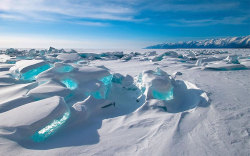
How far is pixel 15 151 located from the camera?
1.12 m

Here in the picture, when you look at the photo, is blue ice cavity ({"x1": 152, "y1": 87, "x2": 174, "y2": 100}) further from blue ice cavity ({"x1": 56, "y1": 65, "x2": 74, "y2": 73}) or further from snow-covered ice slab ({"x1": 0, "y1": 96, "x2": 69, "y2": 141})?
blue ice cavity ({"x1": 56, "y1": 65, "x2": 74, "y2": 73})

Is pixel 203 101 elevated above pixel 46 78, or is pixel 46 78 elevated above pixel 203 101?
pixel 46 78

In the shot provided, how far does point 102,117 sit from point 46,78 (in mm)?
1413

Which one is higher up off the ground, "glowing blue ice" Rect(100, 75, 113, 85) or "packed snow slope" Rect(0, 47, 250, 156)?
"glowing blue ice" Rect(100, 75, 113, 85)

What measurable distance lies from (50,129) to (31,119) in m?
0.19

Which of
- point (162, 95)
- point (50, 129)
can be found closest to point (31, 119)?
point (50, 129)

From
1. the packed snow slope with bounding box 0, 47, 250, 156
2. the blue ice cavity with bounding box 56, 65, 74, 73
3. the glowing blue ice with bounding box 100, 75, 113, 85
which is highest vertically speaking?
the blue ice cavity with bounding box 56, 65, 74, 73

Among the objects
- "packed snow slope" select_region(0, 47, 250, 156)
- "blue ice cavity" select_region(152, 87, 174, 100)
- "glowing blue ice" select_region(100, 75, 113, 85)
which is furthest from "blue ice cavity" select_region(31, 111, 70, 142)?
"glowing blue ice" select_region(100, 75, 113, 85)

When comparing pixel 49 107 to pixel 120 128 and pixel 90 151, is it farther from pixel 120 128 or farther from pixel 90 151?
pixel 120 128

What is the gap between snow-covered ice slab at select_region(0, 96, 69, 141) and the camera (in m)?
1.26

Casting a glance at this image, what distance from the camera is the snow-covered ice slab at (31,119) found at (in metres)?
1.26

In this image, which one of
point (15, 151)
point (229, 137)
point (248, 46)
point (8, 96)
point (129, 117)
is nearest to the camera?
point (15, 151)

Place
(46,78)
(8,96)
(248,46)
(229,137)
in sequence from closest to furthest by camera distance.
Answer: (229,137), (8,96), (46,78), (248,46)

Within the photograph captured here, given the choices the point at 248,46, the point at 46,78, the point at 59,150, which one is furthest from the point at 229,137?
the point at 248,46
